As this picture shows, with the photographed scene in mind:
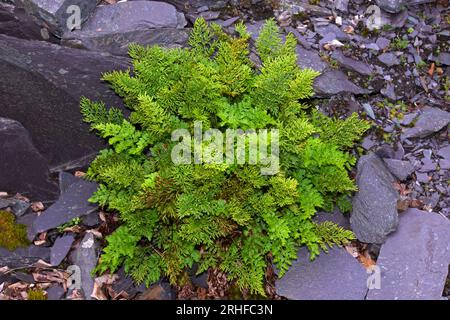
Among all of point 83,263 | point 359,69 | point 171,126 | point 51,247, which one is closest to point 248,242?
point 171,126

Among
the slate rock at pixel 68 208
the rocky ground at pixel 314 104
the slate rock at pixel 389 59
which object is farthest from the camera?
the slate rock at pixel 389 59

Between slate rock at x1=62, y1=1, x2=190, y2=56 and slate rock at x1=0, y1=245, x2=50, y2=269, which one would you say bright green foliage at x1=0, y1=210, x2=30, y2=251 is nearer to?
slate rock at x1=0, y1=245, x2=50, y2=269

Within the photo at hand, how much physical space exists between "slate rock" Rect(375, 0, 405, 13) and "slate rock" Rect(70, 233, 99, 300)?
4856mm

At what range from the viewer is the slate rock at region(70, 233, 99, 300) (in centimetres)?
550

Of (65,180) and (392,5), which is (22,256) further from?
(392,5)

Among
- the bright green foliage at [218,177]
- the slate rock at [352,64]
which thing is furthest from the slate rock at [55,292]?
the slate rock at [352,64]

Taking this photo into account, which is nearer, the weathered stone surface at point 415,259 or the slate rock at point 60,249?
the weathered stone surface at point 415,259

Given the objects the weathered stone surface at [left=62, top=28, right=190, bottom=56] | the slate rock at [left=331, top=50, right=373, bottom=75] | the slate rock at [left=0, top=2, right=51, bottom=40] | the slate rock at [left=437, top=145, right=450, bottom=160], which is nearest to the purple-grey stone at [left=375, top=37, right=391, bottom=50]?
the slate rock at [left=331, top=50, right=373, bottom=75]

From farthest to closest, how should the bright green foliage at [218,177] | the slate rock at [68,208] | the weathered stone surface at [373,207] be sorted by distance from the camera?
the slate rock at [68,208] → the weathered stone surface at [373,207] → the bright green foliage at [218,177]

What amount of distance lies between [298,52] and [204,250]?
280 centimetres

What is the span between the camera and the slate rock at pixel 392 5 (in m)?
6.79

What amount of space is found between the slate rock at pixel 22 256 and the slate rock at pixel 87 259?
35 cm

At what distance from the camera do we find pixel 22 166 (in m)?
6.25

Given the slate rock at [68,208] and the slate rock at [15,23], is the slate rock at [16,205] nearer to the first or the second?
the slate rock at [68,208]
